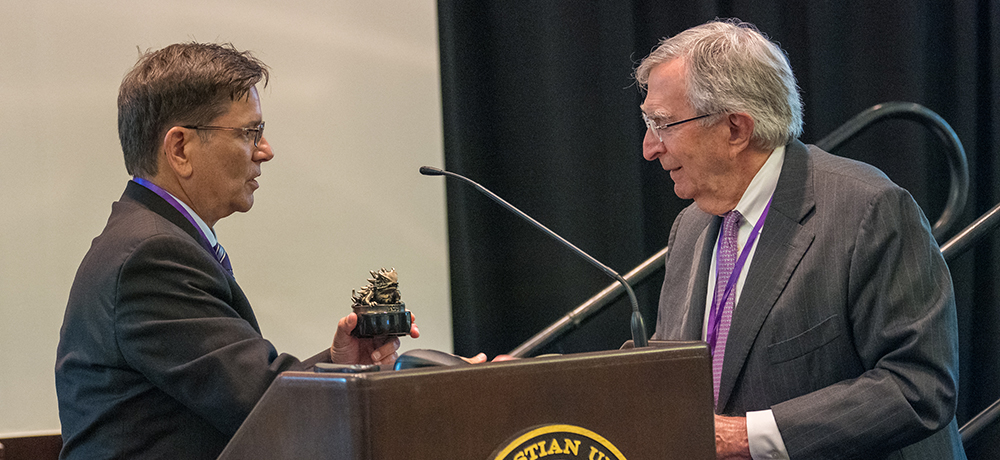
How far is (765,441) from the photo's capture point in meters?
1.54

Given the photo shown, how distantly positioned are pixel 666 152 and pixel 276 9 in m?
1.90

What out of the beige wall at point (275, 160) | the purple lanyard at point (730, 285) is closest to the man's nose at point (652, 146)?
the purple lanyard at point (730, 285)

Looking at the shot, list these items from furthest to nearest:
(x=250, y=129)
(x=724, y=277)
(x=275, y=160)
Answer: (x=275, y=160), (x=724, y=277), (x=250, y=129)

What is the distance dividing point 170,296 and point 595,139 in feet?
7.06

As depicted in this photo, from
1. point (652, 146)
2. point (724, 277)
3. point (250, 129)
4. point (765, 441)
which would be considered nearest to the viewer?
point (765, 441)

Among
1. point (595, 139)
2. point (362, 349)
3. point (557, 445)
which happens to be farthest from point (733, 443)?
point (595, 139)

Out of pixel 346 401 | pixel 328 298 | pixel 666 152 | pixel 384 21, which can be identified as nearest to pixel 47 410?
pixel 328 298

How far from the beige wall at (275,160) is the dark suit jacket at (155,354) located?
1.66m

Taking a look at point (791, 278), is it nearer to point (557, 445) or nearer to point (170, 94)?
point (557, 445)

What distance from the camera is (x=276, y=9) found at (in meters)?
3.32

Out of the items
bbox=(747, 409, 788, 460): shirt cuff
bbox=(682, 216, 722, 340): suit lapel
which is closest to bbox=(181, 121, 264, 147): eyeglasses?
bbox=(682, 216, 722, 340): suit lapel

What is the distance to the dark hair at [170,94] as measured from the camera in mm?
1677

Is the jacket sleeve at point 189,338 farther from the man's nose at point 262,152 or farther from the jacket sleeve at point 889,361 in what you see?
the jacket sleeve at point 889,361

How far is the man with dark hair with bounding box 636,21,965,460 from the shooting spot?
154 centimetres
